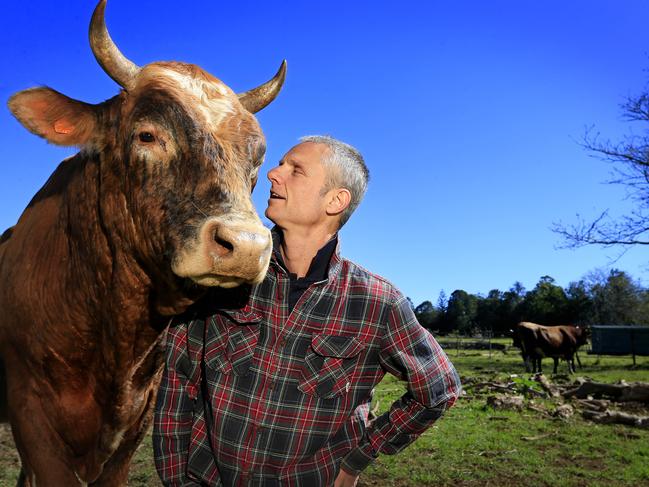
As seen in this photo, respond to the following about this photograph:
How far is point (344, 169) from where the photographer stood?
9.21 feet

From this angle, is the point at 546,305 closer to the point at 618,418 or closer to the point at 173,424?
the point at 618,418

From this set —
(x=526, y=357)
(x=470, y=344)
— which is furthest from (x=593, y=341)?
(x=526, y=357)

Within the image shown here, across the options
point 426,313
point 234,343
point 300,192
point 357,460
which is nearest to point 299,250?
point 300,192

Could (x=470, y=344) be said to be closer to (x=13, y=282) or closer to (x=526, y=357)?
(x=526, y=357)

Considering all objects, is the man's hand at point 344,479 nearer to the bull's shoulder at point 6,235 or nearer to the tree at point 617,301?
the bull's shoulder at point 6,235

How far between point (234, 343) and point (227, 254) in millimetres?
563

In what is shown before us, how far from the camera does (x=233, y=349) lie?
254cm

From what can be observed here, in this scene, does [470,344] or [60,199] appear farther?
[470,344]

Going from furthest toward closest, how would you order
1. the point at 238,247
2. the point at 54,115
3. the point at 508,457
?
the point at 508,457, the point at 54,115, the point at 238,247

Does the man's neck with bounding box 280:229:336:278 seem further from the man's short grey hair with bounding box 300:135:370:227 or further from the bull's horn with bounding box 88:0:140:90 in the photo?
the bull's horn with bounding box 88:0:140:90

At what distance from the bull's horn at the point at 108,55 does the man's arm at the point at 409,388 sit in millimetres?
1733

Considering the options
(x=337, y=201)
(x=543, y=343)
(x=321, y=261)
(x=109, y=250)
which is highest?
(x=337, y=201)

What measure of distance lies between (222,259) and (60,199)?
1.72m

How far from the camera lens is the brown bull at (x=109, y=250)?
2535 millimetres
